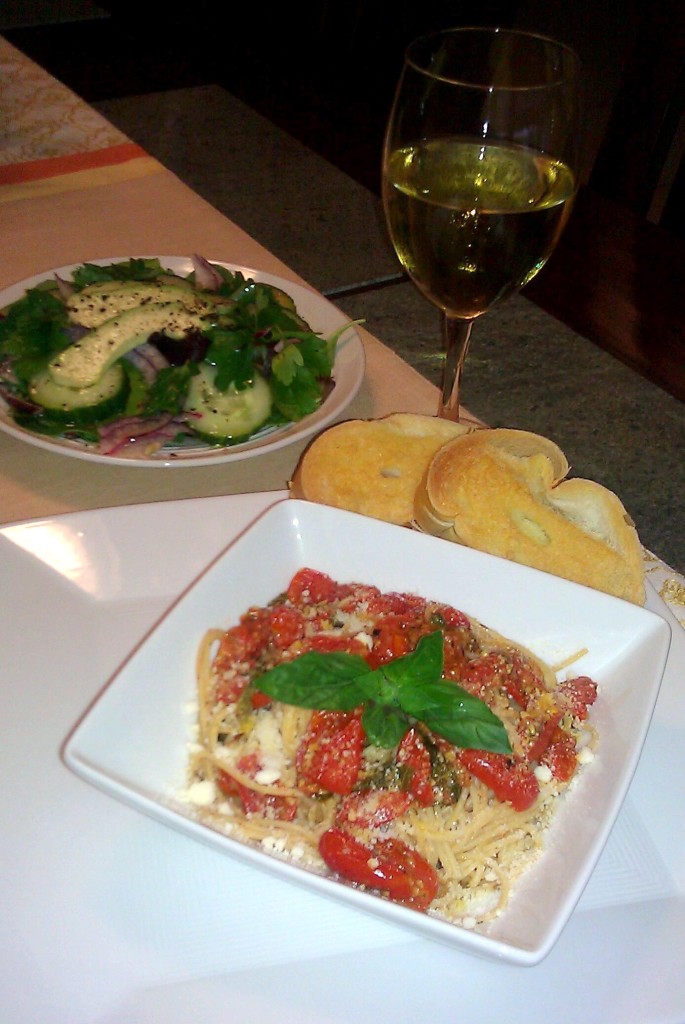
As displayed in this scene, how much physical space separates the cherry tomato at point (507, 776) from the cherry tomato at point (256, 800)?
7.9 inches

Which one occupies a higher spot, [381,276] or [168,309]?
[168,309]

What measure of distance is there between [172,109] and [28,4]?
3961 mm

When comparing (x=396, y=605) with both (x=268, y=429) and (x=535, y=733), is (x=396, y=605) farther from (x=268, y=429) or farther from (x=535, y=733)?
(x=268, y=429)

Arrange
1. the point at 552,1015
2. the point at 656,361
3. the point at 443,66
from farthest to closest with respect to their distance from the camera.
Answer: the point at 656,361, the point at 443,66, the point at 552,1015

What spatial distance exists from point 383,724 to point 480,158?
0.88 metres

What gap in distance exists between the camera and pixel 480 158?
4.50 feet

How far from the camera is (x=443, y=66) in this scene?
1.42m

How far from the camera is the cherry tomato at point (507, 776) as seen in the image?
3.23 ft

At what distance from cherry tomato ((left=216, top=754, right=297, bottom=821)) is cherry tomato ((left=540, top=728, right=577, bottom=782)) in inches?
11.2

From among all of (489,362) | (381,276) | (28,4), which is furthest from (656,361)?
(28,4)

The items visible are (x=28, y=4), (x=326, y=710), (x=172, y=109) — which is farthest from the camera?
(x=28, y=4)

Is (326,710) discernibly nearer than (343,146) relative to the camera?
Yes

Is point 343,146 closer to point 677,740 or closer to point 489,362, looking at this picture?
point 489,362

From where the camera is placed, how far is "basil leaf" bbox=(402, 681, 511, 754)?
0.91 m
